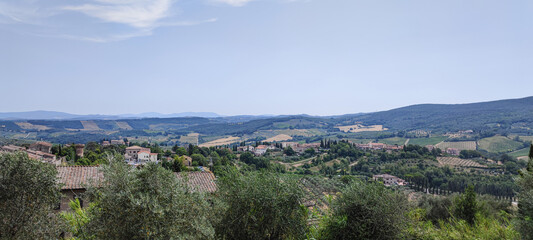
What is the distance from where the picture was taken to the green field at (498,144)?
96.8 meters

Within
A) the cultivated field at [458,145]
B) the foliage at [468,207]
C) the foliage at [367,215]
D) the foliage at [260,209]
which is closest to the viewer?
the foliage at [260,209]

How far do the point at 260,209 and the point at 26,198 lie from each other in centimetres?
502

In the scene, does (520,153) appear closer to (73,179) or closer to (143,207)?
(73,179)

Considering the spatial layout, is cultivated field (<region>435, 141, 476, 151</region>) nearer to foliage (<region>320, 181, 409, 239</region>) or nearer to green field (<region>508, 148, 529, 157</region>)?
green field (<region>508, 148, 529, 157</region>)

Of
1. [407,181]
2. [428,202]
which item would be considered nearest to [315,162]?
[407,181]

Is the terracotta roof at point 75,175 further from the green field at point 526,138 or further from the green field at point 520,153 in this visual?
the green field at point 526,138

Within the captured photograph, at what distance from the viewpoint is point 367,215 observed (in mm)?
8242

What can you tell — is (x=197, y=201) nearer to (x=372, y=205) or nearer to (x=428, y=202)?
(x=372, y=205)

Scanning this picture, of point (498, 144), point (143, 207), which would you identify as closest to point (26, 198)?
point (143, 207)

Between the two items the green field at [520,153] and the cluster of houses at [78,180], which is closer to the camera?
the cluster of houses at [78,180]

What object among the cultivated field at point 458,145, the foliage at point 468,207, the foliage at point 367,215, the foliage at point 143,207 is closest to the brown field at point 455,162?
the cultivated field at point 458,145

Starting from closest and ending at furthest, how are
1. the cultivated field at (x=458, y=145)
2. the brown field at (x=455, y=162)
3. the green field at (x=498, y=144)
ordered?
the brown field at (x=455, y=162) < the green field at (x=498, y=144) < the cultivated field at (x=458, y=145)

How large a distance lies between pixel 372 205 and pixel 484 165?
262 feet

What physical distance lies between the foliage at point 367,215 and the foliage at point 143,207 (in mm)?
4269
